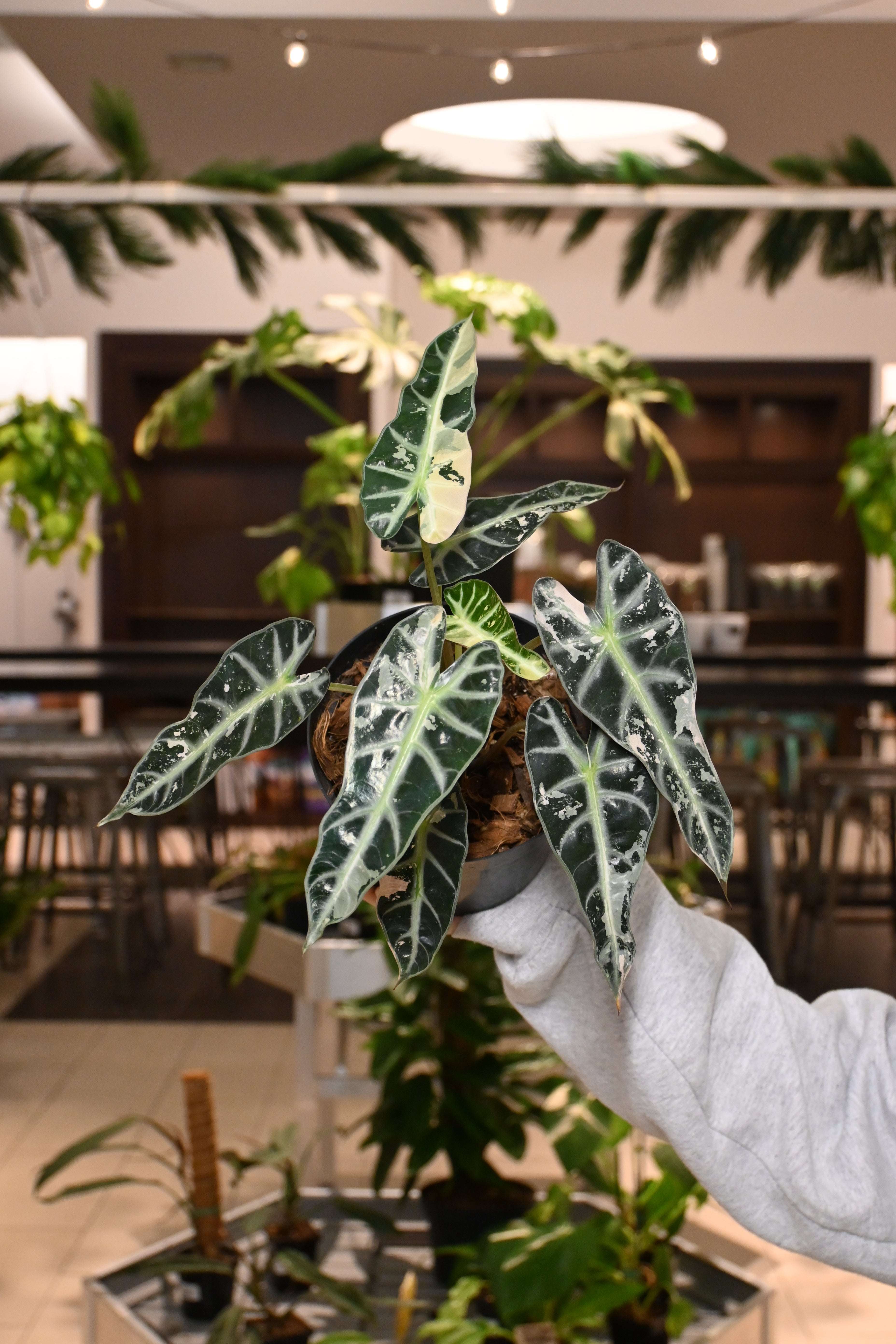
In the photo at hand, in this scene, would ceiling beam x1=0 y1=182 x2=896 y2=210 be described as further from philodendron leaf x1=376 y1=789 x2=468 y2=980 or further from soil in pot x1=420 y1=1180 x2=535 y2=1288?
philodendron leaf x1=376 y1=789 x2=468 y2=980

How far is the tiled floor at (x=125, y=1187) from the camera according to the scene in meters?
2.00

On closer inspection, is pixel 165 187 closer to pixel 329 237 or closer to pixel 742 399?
pixel 329 237

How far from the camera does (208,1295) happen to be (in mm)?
1669

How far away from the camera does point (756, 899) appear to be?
315cm

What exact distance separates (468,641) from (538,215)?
2.01 m

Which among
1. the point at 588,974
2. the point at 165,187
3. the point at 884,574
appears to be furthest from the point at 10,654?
the point at 884,574

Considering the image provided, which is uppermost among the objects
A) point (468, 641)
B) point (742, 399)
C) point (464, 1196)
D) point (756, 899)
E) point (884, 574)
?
point (742, 399)

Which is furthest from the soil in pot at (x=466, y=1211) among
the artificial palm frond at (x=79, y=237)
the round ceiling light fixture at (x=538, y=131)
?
the round ceiling light fixture at (x=538, y=131)

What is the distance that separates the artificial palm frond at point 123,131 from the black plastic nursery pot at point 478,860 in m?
1.83

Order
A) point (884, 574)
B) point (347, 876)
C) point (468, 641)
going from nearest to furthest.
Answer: point (347, 876), point (468, 641), point (884, 574)

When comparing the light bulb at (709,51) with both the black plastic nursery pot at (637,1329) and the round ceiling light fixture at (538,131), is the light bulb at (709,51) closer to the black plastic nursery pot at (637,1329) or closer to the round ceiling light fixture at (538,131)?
the round ceiling light fixture at (538,131)

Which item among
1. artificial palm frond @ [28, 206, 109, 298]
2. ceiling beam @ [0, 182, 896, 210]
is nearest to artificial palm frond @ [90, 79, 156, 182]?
ceiling beam @ [0, 182, 896, 210]

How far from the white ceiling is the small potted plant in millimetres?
2007

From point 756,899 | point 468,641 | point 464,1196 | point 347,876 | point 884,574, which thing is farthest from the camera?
point 884,574
